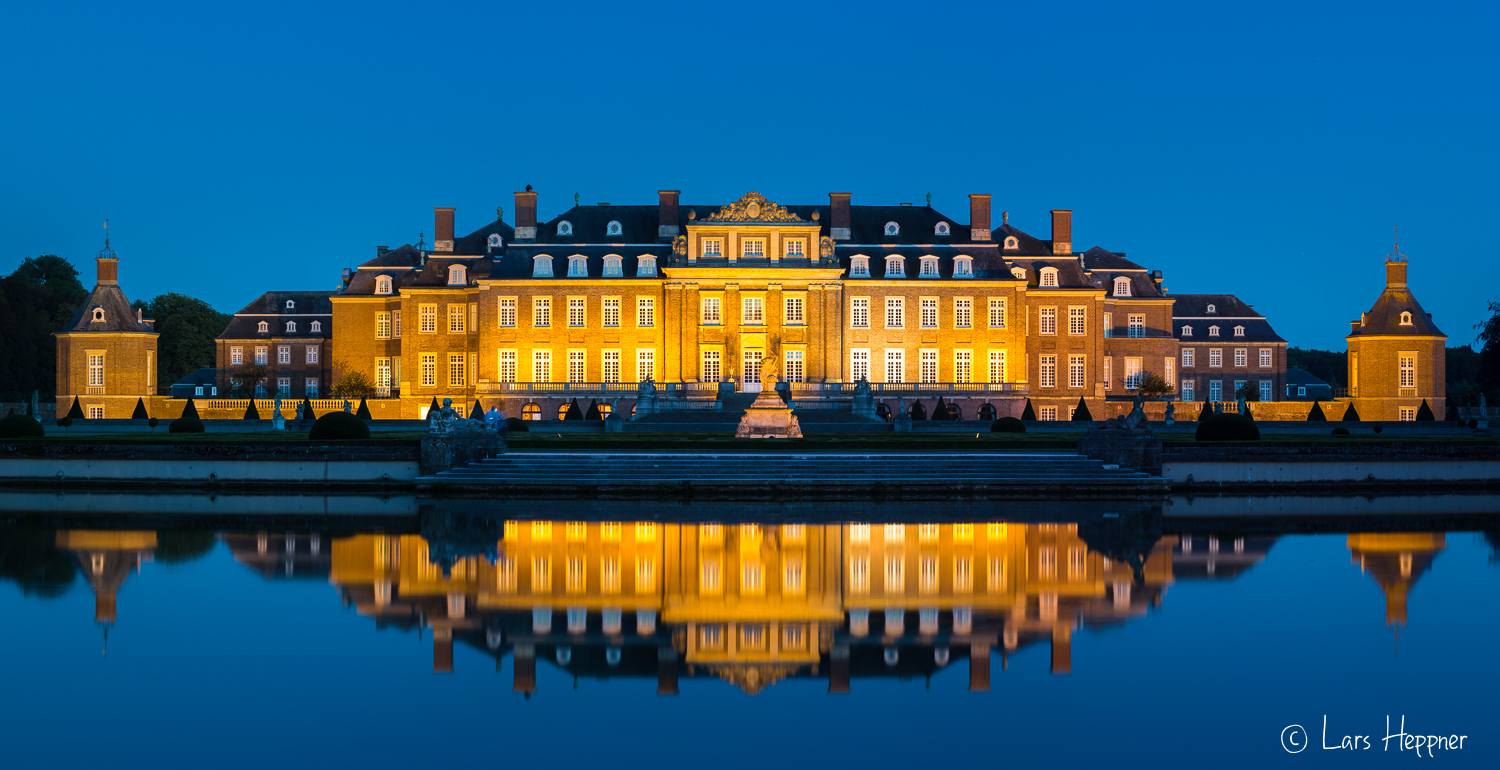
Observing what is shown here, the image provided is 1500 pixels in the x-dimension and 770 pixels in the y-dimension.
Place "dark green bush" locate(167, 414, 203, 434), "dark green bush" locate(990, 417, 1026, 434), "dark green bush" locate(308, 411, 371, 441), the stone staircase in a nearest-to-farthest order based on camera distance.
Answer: the stone staircase
"dark green bush" locate(308, 411, 371, 441)
"dark green bush" locate(167, 414, 203, 434)
"dark green bush" locate(990, 417, 1026, 434)

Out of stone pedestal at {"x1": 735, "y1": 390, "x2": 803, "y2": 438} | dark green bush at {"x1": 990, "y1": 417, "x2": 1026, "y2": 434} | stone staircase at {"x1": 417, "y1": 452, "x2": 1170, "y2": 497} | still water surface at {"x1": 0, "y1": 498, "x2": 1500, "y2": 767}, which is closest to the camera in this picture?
still water surface at {"x1": 0, "y1": 498, "x2": 1500, "y2": 767}

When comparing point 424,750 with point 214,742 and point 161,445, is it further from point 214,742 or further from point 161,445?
point 161,445

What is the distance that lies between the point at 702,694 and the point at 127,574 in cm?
841

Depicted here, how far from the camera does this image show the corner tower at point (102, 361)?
5503cm

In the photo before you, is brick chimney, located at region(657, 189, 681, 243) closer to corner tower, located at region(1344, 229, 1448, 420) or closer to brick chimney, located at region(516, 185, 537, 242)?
brick chimney, located at region(516, 185, 537, 242)

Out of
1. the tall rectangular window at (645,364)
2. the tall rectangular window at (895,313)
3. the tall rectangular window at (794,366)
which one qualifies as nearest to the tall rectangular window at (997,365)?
the tall rectangular window at (895,313)

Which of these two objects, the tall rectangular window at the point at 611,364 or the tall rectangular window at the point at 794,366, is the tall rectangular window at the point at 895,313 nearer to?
the tall rectangular window at the point at 794,366

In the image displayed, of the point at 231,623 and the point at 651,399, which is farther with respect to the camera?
the point at 651,399

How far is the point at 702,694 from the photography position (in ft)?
30.2

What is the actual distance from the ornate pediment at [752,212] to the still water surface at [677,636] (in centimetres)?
3803

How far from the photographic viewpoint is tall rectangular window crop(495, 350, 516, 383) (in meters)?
56.7

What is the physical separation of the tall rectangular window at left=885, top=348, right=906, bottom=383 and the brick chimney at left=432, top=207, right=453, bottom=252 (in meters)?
21.1

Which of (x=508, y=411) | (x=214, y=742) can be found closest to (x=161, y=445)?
(x=214, y=742)

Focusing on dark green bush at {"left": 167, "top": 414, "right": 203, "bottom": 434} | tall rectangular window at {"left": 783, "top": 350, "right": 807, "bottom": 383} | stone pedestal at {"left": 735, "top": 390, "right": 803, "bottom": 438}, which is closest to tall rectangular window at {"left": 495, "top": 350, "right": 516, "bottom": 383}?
tall rectangular window at {"left": 783, "top": 350, "right": 807, "bottom": 383}
